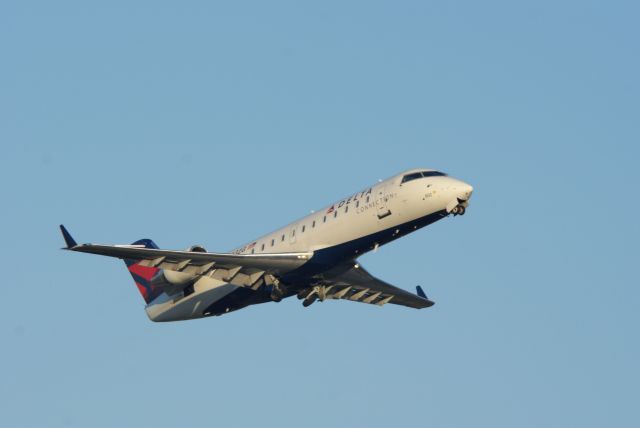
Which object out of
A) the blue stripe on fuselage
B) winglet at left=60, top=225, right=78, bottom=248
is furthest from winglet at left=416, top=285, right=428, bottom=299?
winglet at left=60, top=225, right=78, bottom=248

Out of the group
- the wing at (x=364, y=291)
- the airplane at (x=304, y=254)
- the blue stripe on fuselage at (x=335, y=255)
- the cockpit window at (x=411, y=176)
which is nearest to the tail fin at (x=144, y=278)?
the airplane at (x=304, y=254)

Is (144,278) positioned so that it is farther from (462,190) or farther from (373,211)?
(462,190)

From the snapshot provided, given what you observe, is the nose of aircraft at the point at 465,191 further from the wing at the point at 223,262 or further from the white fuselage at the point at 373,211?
the wing at the point at 223,262

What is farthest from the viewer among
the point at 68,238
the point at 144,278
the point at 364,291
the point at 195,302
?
the point at 144,278

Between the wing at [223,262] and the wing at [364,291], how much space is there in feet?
8.22

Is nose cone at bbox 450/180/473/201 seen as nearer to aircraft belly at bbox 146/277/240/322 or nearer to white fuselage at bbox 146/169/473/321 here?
white fuselage at bbox 146/169/473/321

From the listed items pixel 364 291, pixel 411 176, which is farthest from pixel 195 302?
pixel 411 176

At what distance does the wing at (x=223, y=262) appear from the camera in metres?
41.5

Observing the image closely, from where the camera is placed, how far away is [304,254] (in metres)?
42.2

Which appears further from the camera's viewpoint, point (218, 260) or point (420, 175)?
point (218, 260)

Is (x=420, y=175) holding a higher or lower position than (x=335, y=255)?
higher

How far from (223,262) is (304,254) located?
2.89 m

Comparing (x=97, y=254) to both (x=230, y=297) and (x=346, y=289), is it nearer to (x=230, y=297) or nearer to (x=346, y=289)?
(x=230, y=297)

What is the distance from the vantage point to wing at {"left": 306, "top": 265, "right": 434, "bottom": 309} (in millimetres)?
45062
